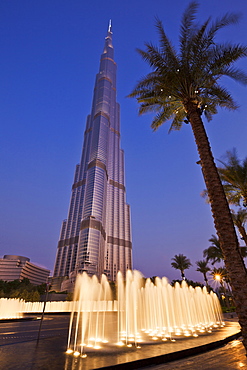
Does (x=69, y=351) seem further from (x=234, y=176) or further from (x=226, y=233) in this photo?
(x=234, y=176)

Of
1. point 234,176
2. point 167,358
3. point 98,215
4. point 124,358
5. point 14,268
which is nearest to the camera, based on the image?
point 124,358

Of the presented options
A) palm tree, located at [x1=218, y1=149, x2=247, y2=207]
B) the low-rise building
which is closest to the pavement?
palm tree, located at [x1=218, y1=149, x2=247, y2=207]

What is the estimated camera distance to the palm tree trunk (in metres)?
5.35

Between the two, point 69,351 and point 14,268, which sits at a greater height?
point 14,268

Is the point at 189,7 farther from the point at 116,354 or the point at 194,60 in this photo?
the point at 116,354

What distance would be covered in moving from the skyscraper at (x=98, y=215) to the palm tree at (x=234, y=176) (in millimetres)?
101072

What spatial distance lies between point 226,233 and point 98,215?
12577cm

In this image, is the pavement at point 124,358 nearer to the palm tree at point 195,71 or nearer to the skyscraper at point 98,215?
the palm tree at point 195,71

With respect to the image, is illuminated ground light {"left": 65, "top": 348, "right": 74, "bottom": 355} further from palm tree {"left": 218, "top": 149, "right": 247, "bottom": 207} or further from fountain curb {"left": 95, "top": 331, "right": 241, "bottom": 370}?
palm tree {"left": 218, "top": 149, "right": 247, "bottom": 207}

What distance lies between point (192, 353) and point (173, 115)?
1180cm

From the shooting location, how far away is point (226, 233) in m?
6.15

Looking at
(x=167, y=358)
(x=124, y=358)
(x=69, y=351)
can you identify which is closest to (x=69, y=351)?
(x=69, y=351)

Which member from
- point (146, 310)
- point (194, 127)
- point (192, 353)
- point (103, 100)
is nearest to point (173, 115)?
point (194, 127)

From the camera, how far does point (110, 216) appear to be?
557 feet
